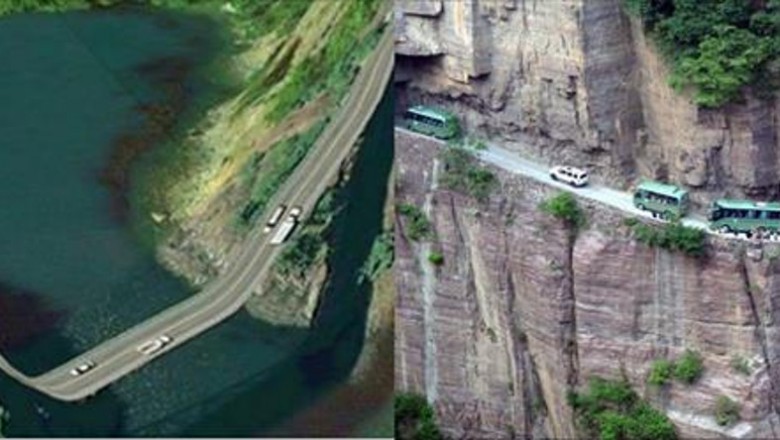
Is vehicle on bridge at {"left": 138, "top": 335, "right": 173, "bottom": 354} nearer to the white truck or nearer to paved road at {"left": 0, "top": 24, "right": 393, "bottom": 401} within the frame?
paved road at {"left": 0, "top": 24, "right": 393, "bottom": 401}

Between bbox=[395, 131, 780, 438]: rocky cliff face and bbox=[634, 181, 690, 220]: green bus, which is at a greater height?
bbox=[634, 181, 690, 220]: green bus

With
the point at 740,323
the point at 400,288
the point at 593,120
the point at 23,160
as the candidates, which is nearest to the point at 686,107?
the point at 593,120

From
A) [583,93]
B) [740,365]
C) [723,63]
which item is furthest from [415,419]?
[723,63]

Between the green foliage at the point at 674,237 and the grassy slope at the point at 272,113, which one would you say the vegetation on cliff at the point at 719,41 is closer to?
the green foliage at the point at 674,237

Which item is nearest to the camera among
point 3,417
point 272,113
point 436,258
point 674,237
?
point 3,417

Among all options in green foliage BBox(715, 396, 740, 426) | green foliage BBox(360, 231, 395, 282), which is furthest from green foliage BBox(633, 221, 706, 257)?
green foliage BBox(360, 231, 395, 282)

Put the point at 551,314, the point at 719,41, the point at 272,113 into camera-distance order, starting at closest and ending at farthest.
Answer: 1. the point at 272,113
2. the point at 719,41
3. the point at 551,314

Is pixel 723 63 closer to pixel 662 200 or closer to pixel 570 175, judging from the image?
pixel 662 200
